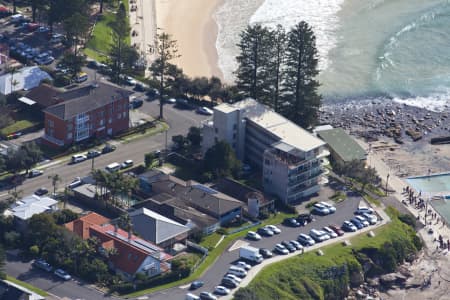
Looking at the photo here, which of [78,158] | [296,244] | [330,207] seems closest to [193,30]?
[78,158]

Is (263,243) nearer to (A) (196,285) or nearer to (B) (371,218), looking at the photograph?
(A) (196,285)

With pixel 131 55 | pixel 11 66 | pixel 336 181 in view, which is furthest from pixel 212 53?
pixel 336 181

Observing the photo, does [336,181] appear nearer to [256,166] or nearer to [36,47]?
[256,166]

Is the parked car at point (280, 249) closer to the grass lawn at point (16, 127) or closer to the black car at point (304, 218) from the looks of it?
the black car at point (304, 218)

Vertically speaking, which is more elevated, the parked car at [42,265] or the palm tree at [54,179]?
Answer: the palm tree at [54,179]

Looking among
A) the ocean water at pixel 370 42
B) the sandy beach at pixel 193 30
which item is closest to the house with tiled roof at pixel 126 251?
the sandy beach at pixel 193 30

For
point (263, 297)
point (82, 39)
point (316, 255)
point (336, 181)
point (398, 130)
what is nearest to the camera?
point (263, 297)
